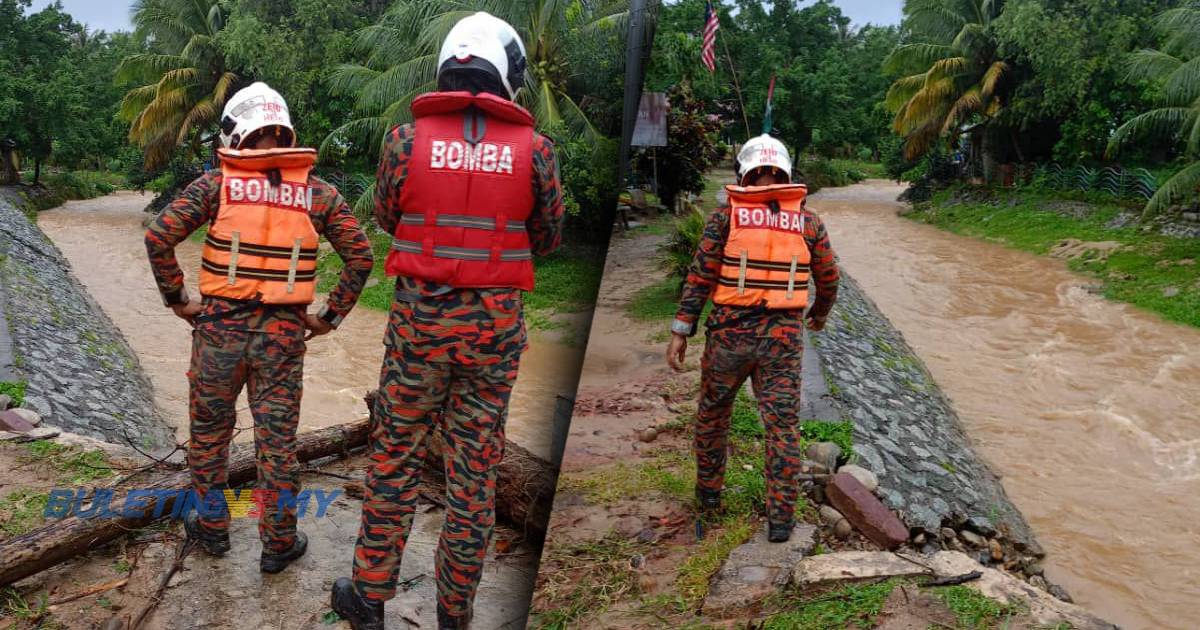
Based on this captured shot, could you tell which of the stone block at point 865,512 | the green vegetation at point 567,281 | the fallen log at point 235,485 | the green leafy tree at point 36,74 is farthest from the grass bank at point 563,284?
the green leafy tree at point 36,74

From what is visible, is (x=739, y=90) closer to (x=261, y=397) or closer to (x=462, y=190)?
(x=462, y=190)

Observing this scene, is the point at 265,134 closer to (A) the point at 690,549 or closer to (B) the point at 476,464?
(B) the point at 476,464

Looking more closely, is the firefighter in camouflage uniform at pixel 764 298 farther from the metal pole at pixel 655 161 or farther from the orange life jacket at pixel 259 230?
the orange life jacket at pixel 259 230

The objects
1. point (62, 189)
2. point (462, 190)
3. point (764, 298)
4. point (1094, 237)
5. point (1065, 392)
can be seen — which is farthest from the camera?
point (1094, 237)

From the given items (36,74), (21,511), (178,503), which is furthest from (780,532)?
(36,74)

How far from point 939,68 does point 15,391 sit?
765 cm

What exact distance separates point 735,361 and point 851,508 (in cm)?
95

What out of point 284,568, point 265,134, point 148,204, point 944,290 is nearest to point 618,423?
point 284,568

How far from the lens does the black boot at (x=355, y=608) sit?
2617mm

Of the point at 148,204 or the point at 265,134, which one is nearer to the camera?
the point at 265,134

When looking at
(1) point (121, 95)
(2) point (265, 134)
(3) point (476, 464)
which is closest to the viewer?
(3) point (476, 464)

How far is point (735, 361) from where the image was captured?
3.72 m

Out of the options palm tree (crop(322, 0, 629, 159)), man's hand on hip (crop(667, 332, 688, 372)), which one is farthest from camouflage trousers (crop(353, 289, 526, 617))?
man's hand on hip (crop(667, 332, 688, 372))

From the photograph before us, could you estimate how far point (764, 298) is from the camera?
11.7 feet
